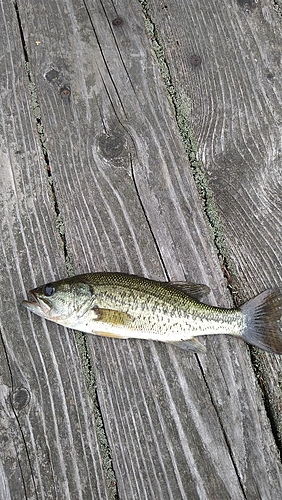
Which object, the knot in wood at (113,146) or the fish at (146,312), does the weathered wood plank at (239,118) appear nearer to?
the fish at (146,312)

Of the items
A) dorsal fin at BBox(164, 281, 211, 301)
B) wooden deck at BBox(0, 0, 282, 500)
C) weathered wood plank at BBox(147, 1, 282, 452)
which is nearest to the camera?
wooden deck at BBox(0, 0, 282, 500)

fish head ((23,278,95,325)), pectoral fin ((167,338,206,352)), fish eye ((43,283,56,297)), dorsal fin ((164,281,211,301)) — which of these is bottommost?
pectoral fin ((167,338,206,352))

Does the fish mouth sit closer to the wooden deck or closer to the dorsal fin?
the wooden deck

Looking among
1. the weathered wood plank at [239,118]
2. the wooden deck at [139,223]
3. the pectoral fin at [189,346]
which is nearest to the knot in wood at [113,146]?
the wooden deck at [139,223]

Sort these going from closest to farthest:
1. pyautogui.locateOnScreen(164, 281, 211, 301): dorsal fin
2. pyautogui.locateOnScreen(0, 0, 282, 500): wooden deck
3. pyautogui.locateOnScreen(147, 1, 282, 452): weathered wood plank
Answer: pyautogui.locateOnScreen(0, 0, 282, 500): wooden deck < pyautogui.locateOnScreen(164, 281, 211, 301): dorsal fin < pyautogui.locateOnScreen(147, 1, 282, 452): weathered wood plank

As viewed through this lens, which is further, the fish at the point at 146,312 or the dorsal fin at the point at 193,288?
the dorsal fin at the point at 193,288

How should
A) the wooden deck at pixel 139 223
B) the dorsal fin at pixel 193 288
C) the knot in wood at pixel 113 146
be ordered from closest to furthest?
the wooden deck at pixel 139 223 → the dorsal fin at pixel 193 288 → the knot in wood at pixel 113 146

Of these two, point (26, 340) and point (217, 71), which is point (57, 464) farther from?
point (217, 71)

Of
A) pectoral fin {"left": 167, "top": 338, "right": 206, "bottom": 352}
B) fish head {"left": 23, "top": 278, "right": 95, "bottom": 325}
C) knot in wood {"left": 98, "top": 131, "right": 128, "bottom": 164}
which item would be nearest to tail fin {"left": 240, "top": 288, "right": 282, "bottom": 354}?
pectoral fin {"left": 167, "top": 338, "right": 206, "bottom": 352}
